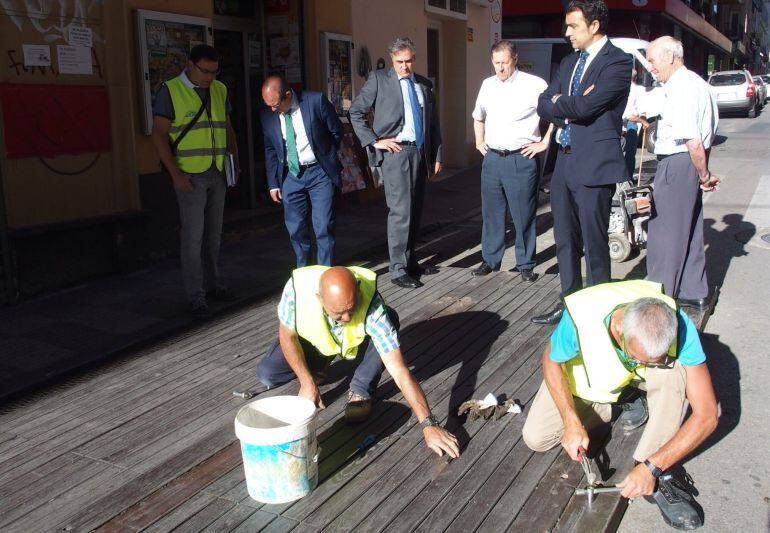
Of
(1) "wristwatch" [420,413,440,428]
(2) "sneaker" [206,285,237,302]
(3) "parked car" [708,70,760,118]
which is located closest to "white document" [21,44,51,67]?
(2) "sneaker" [206,285,237,302]

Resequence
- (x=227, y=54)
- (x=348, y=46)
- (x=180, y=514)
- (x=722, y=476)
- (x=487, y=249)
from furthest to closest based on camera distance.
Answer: (x=348, y=46) < (x=227, y=54) < (x=487, y=249) < (x=722, y=476) < (x=180, y=514)

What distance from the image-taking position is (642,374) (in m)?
3.38

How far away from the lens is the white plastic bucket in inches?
121

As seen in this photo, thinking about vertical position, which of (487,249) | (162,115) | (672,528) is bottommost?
(672,528)

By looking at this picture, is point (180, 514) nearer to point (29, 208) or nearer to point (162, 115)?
point (162, 115)

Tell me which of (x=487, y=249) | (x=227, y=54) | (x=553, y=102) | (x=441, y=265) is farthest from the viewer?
(x=227, y=54)

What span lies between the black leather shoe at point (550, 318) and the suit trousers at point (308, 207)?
5.49 feet

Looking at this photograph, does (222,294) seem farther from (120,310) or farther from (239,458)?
Result: (239,458)

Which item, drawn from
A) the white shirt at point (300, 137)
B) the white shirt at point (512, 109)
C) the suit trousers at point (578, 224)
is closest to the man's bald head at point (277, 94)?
the white shirt at point (300, 137)

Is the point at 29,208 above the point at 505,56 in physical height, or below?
below

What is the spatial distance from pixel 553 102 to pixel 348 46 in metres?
5.25

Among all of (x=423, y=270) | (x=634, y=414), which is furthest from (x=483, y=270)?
(x=634, y=414)

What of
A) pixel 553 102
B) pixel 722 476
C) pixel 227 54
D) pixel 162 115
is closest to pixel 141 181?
pixel 162 115

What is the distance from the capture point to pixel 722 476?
3576mm
